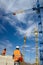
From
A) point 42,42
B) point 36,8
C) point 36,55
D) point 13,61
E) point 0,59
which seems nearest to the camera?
point 0,59

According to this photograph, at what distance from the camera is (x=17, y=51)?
12.0 meters

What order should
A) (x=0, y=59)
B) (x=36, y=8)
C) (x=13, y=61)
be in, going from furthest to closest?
(x=36, y=8) → (x=13, y=61) → (x=0, y=59)

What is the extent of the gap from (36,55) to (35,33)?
122 inches

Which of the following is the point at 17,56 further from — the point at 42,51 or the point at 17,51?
the point at 42,51

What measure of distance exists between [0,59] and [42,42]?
36.3 ft

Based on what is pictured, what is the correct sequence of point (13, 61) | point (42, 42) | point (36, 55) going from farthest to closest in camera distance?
point (36, 55), point (42, 42), point (13, 61)

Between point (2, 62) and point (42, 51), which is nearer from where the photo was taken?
point (2, 62)

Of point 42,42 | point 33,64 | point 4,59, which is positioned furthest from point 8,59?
point 33,64

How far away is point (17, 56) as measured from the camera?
11.9m

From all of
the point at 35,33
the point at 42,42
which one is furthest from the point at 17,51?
the point at 35,33

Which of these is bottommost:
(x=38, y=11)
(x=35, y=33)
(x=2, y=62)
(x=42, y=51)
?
(x=2, y=62)

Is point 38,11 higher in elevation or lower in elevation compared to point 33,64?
higher

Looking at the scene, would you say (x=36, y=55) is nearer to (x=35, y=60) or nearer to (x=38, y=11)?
(x=35, y=60)

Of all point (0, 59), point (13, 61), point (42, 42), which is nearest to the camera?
point (0, 59)
